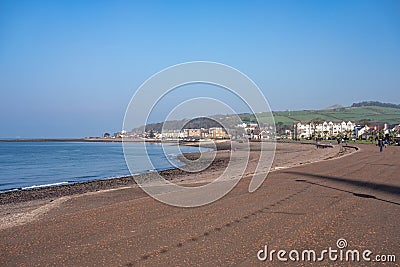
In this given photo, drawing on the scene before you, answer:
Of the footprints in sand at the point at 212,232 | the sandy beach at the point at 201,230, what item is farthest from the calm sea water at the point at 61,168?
the footprints in sand at the point at 212,232

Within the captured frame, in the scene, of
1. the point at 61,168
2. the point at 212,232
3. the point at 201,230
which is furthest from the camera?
the point at 61,168

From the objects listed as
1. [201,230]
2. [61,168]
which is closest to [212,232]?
[201,230]

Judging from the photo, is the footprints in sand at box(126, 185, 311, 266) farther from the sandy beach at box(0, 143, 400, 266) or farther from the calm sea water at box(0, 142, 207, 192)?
the calm sea water at box(0, 142, 207, 192)

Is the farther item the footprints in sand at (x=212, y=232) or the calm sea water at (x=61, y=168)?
the calm sea water at (x=61, y=168)

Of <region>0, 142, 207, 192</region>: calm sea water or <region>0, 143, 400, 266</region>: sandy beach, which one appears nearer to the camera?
<region>0, 143, 400, 266</region>: sandy beach

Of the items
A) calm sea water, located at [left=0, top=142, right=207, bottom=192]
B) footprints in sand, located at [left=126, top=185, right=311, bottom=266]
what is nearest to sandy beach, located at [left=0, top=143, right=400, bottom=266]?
footprints in sand, located at [left=126, top=185, right=311, bottom=266]

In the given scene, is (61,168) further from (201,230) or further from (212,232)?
(212,232)

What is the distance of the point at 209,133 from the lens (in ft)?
238

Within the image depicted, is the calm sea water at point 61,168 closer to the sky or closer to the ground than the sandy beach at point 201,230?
closer to the ground

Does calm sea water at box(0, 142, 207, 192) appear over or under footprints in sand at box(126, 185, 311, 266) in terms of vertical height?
under

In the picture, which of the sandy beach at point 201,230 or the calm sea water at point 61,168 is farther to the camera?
the calm sea water at point 61,168

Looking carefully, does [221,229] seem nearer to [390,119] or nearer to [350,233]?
[350,233]

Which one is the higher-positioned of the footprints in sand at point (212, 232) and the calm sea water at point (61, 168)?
the footprints in sand at point (212, 232)

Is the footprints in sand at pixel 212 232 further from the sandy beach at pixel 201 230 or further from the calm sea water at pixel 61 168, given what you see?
the calm sea water at pixel 61 168
